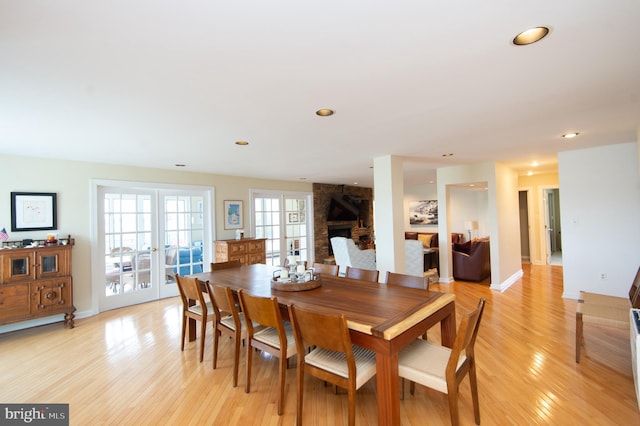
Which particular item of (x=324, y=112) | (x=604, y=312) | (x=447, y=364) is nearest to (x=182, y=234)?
(x=324, y=112)

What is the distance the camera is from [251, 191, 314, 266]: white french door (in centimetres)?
664

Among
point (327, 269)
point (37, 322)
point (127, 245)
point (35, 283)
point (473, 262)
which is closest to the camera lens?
point (327, 269)

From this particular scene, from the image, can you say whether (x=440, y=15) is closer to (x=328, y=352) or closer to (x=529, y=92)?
(x=529, y=92)

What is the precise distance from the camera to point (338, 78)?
1838mm

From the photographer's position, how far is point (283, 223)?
23.1 ft

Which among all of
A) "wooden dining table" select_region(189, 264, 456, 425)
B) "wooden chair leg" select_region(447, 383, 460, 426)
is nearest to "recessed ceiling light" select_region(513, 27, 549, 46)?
"wooden dining table" select_region(189, 264, 456, 425)

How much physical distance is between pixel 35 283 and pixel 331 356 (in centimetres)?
394

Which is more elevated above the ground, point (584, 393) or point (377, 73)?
point (377, 73)

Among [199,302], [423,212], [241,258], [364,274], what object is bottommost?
[199,302]

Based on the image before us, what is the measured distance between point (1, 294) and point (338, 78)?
4519 mm

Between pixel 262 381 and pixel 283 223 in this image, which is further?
pixel 283 223

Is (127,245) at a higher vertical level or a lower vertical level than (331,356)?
higher

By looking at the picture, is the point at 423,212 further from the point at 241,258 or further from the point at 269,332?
the point at 269,332

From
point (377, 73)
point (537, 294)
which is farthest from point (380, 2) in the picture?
point (537, 294)
